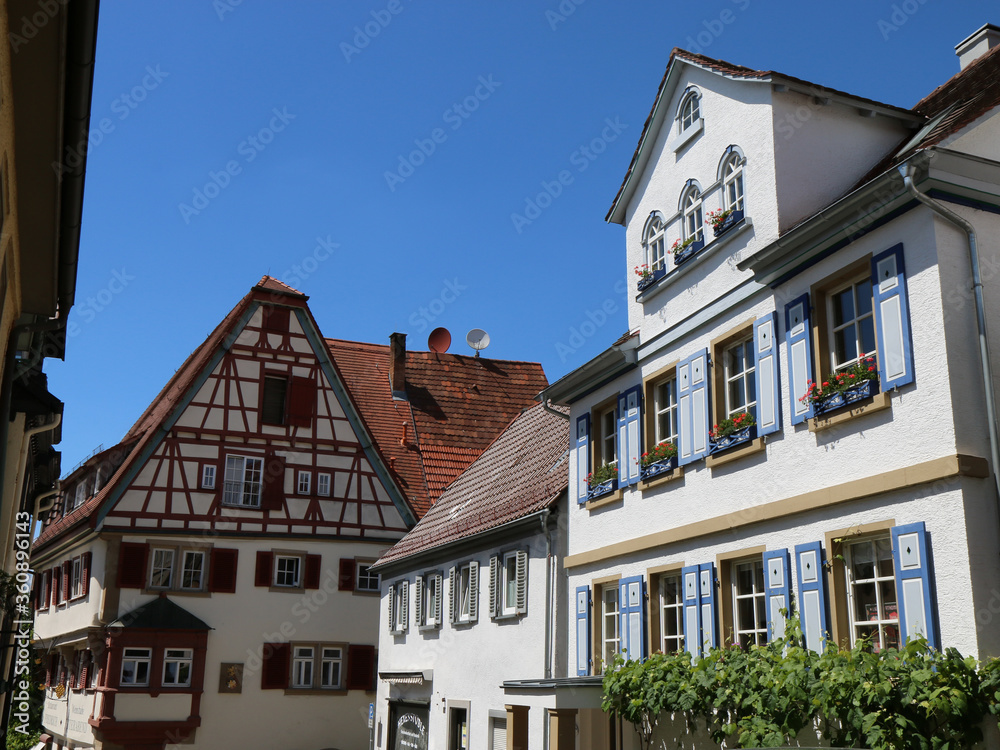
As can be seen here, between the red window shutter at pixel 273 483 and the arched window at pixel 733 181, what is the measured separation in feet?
68.0

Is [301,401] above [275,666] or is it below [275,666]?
above

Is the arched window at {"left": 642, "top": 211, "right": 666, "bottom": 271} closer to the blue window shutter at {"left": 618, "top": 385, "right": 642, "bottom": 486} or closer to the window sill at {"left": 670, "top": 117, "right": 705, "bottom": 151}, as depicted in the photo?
the window sill at {"left": 670, "top": 117, "right": 705, "bottom": 151}

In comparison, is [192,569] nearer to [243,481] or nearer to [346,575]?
[243,481]

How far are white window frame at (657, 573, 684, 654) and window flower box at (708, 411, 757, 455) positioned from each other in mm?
1969

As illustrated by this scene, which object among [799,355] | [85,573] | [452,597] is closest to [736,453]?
[799,355]

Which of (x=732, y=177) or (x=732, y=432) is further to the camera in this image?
(x=732, y=177)

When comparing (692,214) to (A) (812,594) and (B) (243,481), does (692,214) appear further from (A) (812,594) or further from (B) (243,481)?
(B) (243,481)

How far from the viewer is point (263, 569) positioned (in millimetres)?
30094

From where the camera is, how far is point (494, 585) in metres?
18.9

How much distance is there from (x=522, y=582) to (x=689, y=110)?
27.1ft

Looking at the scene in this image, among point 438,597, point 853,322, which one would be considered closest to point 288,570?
point 438,597

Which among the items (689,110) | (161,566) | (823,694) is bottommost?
(823,694)

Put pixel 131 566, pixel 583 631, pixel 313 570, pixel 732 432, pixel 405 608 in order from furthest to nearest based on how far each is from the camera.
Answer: pixel 313 570 < pixel 131 566 < pixel 405 608 < pixel 583 631 < pixel 732 432

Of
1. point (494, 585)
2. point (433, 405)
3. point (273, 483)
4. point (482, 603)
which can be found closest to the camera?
point (494, 585)
